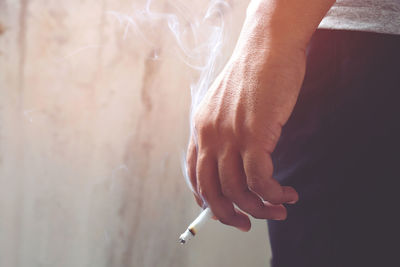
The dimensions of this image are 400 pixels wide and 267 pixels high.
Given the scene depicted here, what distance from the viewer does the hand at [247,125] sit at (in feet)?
1.53

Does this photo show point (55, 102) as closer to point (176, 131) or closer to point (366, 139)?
point (176, 131)

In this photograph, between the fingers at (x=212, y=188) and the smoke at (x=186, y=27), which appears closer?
the fingers at (x=212, y=188)

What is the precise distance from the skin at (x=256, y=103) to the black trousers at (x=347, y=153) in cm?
8

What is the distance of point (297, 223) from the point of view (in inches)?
24.4

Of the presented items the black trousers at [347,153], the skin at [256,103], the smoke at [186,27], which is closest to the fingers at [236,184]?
the skin at [256,103]

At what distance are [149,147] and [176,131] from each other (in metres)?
0.11

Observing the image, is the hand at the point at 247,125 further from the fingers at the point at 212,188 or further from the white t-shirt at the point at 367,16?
Result: the white t-shirt at the point at 367,16

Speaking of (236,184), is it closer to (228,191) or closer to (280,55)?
(228,191)

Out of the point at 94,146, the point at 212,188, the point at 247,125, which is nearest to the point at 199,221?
the point at 212,188

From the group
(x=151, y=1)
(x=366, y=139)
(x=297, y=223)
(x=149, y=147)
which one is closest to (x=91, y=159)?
(x=149, y=147)

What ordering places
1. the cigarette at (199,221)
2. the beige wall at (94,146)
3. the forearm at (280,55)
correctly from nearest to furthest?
the forearm at (280,55)
the cigarette at (199,221)
the beige wall at (94,146)

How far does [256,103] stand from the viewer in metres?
0.47

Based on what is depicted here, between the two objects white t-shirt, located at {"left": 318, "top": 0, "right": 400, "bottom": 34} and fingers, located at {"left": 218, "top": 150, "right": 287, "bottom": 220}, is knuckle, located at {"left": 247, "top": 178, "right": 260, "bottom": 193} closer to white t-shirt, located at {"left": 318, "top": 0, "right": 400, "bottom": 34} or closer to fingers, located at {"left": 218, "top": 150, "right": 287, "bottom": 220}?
fingers, located at {"left": 218, "top": 150, "right": 287, "bottom": 220}

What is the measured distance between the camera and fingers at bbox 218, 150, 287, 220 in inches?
19.6
